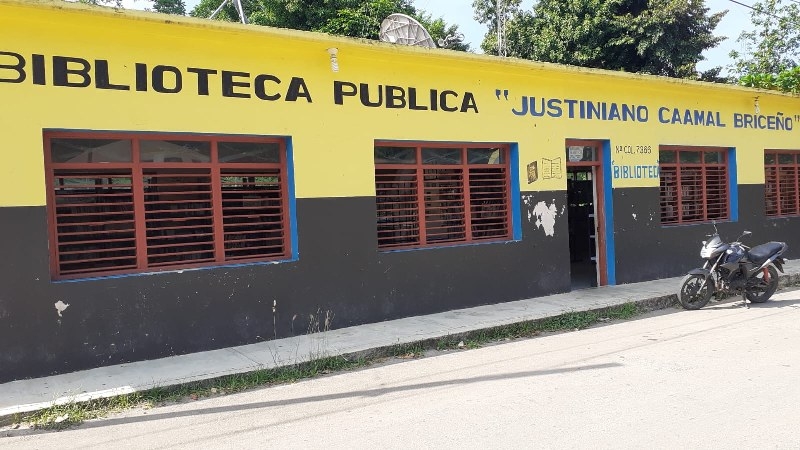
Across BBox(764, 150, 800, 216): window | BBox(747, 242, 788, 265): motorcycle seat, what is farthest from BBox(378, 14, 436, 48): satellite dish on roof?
BBox(764, 150, 800, 216): window

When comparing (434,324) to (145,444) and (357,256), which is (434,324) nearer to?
(357,256)

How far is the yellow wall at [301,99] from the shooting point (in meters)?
6.00

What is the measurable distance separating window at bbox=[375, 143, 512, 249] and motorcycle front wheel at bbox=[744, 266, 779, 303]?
3.59 metres

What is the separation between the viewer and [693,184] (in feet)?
38.9

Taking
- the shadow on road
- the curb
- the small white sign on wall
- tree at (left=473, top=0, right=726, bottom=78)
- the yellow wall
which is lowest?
the shadow on road

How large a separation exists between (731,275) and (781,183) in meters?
6.13

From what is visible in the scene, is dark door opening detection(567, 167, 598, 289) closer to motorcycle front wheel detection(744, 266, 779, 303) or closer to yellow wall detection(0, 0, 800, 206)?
yellow wall detection(0, 0, 800, 206)

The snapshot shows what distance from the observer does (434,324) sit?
7.86 metres

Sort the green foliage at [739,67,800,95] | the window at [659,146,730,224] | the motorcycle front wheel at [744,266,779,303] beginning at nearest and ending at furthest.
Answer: the motorcycle front wheel at [744,266,779,303] → the window at [659,146,730,224] → the green foliage at [739,67,800,95]

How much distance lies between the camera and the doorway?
10422 mm

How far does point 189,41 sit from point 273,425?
14.2 ft

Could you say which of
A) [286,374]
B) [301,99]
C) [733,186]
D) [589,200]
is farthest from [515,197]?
[733,186]

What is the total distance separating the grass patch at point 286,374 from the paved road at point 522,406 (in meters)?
0.20

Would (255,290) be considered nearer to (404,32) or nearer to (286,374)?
(286,374)
